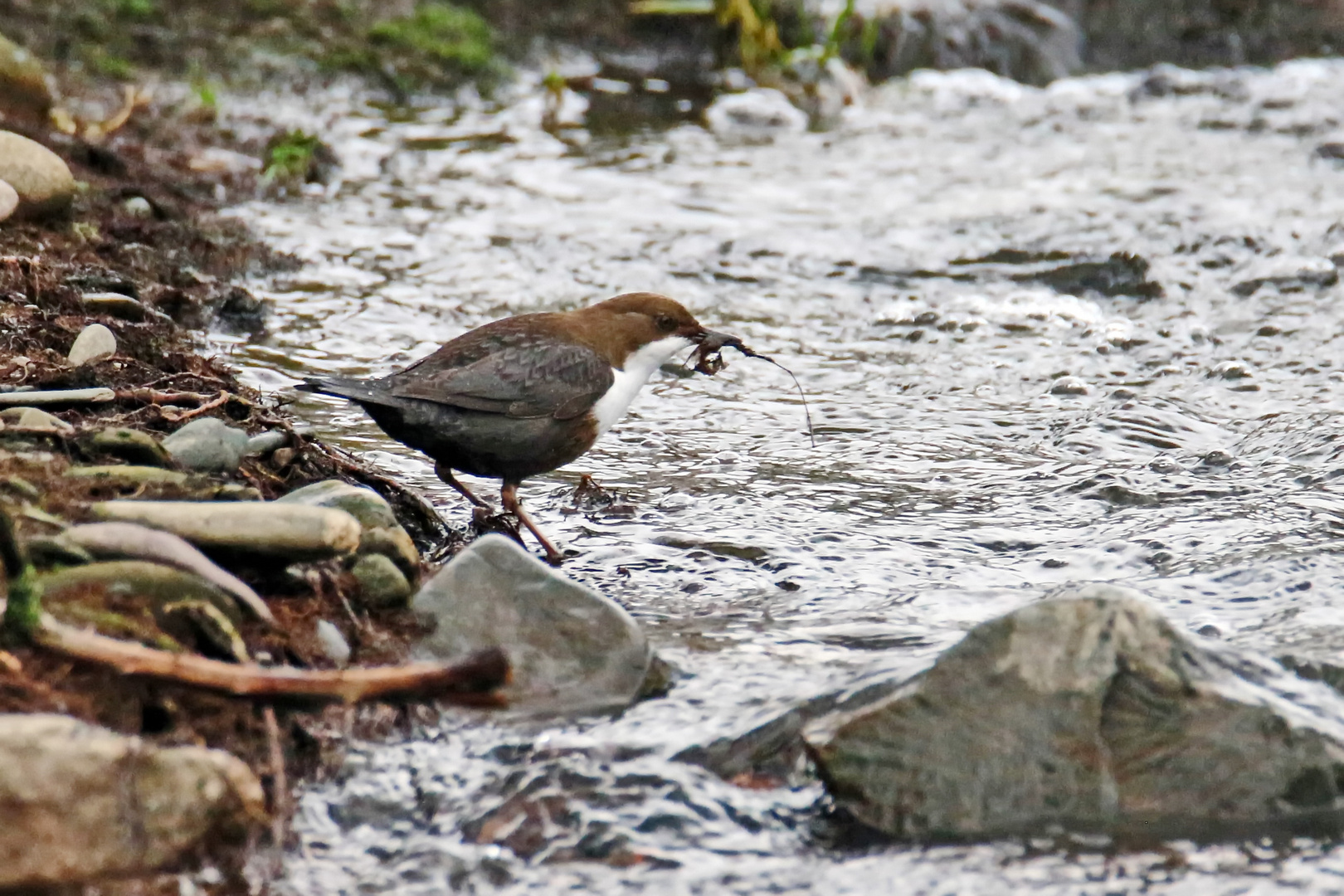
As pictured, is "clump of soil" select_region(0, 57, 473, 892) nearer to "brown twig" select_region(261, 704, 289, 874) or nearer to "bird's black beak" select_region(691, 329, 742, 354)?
"brown twig" select_region(261, 704, 289, 874)

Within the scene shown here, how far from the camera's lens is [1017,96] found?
11852 mm

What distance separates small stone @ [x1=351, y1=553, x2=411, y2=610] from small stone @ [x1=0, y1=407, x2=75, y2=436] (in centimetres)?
92

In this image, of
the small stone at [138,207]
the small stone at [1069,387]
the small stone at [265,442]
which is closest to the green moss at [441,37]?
the small stone at [138,207]

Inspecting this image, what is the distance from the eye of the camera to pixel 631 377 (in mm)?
5059

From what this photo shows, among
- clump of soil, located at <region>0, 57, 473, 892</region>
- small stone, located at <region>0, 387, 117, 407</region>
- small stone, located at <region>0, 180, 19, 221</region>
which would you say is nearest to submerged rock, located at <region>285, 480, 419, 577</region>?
clump of soil, located at <region>0, 57, 473, 892</region>

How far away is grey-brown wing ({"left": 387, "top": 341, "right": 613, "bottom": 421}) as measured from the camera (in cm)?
456

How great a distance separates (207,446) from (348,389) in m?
0.48

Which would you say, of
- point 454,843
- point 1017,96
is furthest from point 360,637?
point 1017,96

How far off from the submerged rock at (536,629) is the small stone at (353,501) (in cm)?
32

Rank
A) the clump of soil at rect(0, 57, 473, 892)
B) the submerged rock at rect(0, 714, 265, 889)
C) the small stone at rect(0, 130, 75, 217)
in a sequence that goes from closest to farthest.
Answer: the submerged rock at rect(0, 714, 265, 889), the clump of soil at rect(0, 57, 473, 892), the small stone at rect(0, 130, 75, 217)

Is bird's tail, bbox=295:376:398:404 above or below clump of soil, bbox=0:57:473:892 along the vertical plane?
above

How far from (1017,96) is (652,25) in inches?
125

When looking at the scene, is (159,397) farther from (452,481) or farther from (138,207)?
(138,207)

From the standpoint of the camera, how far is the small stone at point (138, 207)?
702cm
